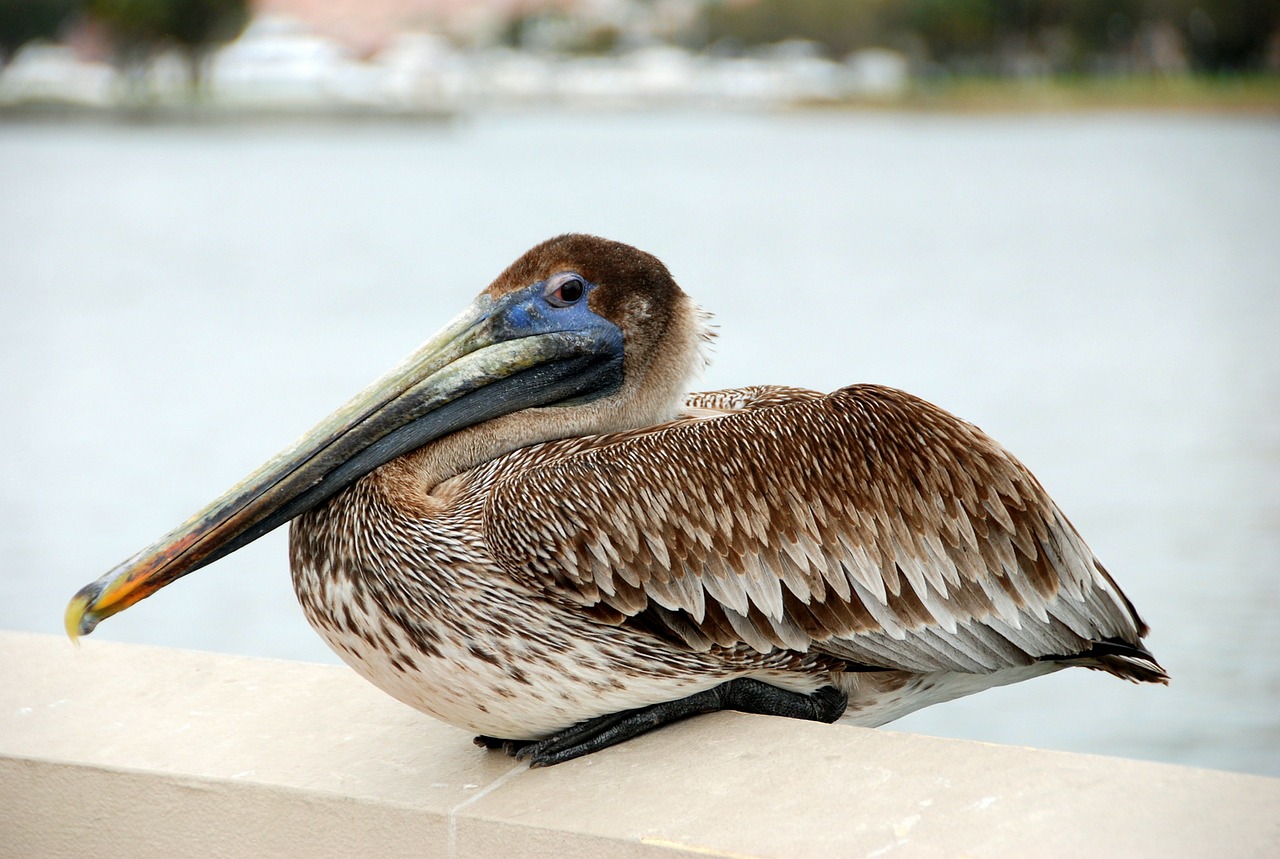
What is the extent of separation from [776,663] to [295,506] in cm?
82

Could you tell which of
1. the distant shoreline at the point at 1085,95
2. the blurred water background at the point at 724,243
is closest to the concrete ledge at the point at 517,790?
the blurred water background at the point at 724,243

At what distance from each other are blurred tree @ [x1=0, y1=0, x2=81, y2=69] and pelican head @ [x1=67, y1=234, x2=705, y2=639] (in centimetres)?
4717

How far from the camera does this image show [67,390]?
15070 mm

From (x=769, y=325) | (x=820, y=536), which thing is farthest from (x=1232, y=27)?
(x=820, y=536)

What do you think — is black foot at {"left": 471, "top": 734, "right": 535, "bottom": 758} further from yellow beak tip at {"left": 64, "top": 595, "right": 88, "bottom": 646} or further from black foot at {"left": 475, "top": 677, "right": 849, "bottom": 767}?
yellow beak tip at {"left": 64, "top": 595, "right": 88, "bottom": 646}

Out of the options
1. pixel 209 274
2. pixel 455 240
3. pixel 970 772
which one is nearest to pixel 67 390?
pixel 209 274

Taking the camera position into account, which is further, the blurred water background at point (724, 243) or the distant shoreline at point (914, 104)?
the distant shoreline at point (914, 104)

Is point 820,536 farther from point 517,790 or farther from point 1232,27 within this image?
point 1232,27

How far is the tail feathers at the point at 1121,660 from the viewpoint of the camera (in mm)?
2762

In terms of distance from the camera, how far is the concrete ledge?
2.02 meters

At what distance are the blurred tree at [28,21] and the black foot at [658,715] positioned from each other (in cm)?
4758

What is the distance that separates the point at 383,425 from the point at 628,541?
495mm

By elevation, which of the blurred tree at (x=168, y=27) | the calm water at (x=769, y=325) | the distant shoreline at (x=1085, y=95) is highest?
the blurred tree at (x=168, y=27)

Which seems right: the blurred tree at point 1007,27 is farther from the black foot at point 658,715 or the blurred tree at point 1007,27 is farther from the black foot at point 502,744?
the black foot at point 502,744
